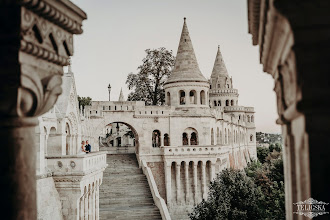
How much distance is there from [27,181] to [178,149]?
2581cm

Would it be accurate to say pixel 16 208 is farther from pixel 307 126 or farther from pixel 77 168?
pixel 77 168

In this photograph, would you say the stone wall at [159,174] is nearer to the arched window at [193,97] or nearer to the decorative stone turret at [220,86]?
the arched window at [193,97]

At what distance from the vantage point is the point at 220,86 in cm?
5497

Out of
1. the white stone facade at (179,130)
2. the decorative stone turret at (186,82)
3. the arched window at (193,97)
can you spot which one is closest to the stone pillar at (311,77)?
the white stone facade at (179,130)

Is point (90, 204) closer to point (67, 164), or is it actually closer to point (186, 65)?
point (67, 164)

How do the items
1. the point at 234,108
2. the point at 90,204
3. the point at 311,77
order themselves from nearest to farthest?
the point at 311,77 → the point at 90,204 → the point at 234,108

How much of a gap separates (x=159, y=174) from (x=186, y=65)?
Answer: 10.2 metres

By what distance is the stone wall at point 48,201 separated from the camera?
11898 mm

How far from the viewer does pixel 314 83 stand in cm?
203

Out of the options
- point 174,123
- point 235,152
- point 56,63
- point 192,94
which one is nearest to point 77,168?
point 56,63

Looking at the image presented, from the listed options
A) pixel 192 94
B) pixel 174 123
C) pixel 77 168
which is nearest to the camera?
pixel 77 168

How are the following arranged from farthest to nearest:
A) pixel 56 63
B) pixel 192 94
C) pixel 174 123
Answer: pixel 192 94
pixel 174 123
pixel 56 63

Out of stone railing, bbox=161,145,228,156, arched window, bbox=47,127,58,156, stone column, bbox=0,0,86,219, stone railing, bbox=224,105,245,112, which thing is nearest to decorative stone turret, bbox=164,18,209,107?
stone railing, bbox=161,145,228,156

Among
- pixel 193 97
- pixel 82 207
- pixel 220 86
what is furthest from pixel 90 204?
pixel 220 86
